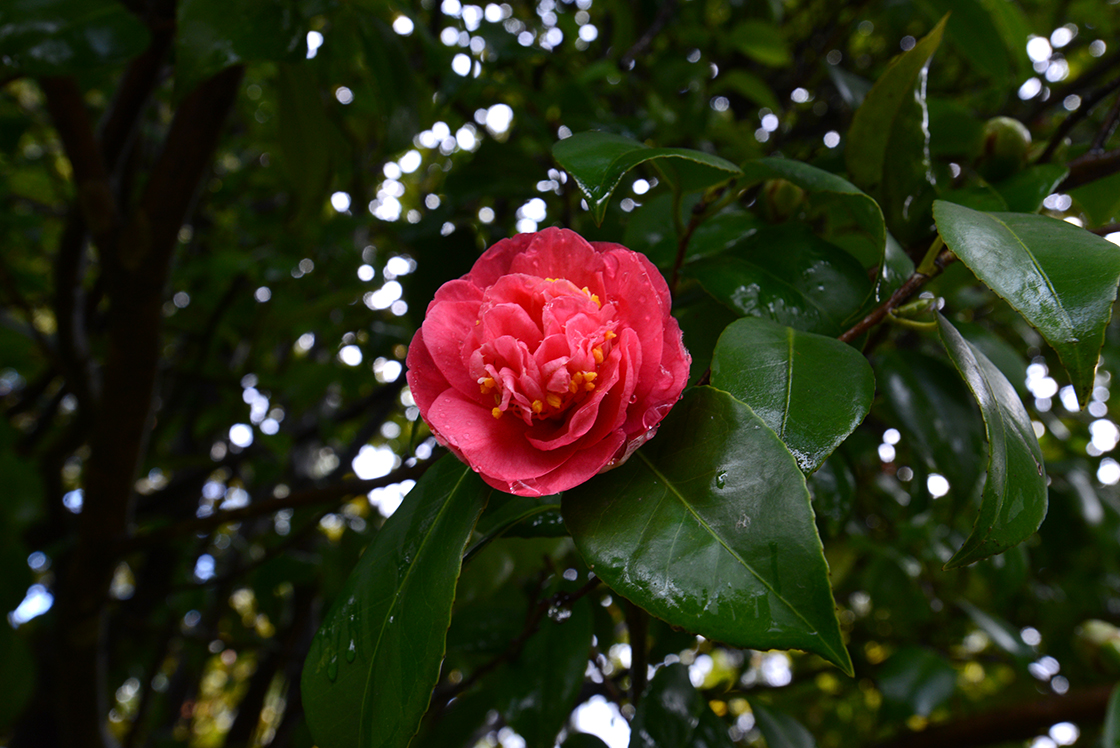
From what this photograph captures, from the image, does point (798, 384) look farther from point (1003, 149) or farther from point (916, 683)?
point (916, 683)

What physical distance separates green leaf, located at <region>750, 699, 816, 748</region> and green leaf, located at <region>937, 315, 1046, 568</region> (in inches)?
16.3

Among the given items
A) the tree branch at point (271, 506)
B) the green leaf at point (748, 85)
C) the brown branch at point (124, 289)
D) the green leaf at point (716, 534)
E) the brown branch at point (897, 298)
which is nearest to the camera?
the green leaf at point (716, 534)

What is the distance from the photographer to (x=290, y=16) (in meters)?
0.64

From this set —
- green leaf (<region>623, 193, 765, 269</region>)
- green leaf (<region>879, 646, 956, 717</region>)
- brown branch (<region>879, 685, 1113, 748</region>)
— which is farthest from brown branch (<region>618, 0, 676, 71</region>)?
brown branch (<region>879, 685, 1113, 748</region>)

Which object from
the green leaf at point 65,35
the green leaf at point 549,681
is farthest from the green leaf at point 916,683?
the green leaf at point 65,35

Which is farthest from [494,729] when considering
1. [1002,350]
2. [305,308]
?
[1002,350]

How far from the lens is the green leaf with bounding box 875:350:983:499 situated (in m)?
0.64

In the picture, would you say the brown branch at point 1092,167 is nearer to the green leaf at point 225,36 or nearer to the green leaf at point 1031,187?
the green leaf at point 1031,187

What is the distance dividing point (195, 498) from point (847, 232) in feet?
5.78

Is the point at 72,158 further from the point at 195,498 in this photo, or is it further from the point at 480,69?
the point at 195,498

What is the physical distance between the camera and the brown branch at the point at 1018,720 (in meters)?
1.03

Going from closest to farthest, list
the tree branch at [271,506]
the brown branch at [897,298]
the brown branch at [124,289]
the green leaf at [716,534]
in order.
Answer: the green leaf at [716,534], the brown branch at [897,298], the tree branch at [271,506], the brown branch at [124,289]

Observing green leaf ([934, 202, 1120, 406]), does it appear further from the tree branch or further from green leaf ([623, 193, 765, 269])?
the tree branch

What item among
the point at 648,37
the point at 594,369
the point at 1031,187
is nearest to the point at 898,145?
the point at 1031,187
